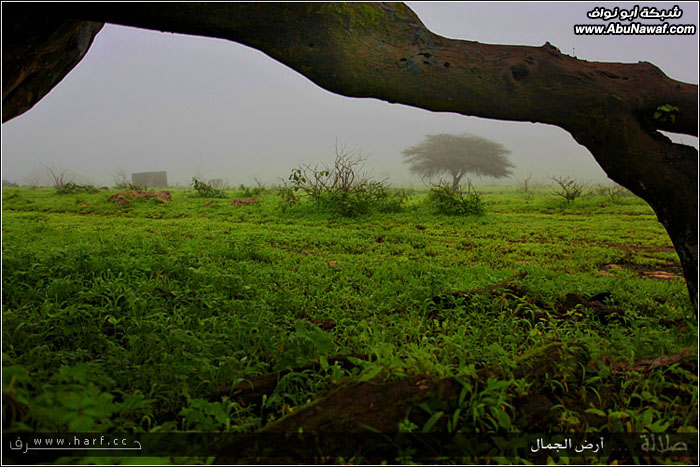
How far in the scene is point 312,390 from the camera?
7.45ft

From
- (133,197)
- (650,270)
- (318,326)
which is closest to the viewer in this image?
(318,326)

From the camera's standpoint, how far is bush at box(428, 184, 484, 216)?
9.25 m

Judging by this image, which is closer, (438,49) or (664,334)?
(438,49)

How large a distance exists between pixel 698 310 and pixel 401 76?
2.25m

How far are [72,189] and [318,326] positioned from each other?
12336 millimetres

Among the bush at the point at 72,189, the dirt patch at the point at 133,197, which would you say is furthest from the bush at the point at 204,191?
the bush at the point at 72,189

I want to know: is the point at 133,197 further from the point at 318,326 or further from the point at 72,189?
the point at 318,326

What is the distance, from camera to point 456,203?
368 inches

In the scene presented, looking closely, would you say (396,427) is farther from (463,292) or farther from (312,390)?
(463,292)

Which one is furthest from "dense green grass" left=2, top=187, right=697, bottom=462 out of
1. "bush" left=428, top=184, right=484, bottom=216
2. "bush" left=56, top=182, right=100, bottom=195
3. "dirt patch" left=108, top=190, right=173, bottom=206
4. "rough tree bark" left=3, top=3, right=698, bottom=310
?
"bush" left=56, top=182, right=100, bottom=195

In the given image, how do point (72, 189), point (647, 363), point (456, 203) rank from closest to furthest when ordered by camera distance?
point (647, 363)
point (456, 203)
point (72, 189)

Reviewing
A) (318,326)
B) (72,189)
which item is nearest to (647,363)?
(318,326)

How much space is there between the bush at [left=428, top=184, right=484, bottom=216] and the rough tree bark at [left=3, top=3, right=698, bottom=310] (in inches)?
251

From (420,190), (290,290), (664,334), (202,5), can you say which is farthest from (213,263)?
(420,190)
